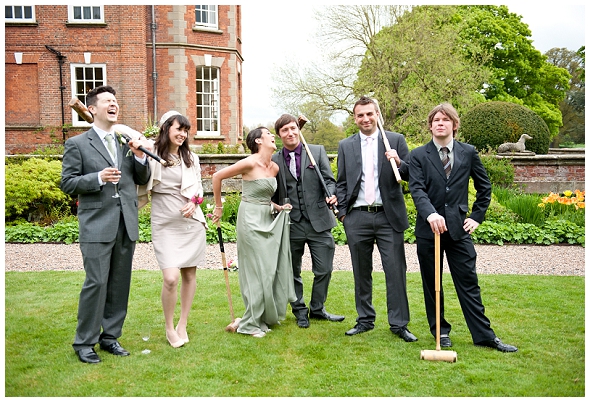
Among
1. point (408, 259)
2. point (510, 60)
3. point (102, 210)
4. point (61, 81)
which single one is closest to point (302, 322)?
point (102, 210)

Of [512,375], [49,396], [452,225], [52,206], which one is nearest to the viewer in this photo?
[49,396]

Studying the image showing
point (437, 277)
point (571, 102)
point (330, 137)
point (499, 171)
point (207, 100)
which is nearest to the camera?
point (437, 277)

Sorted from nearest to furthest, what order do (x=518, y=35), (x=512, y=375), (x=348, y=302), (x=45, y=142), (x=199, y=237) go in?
(x=512, y=375) < (x=199, y=237) < (x=348, y=302) < (x=45, y=142) < (x=518, y=35)

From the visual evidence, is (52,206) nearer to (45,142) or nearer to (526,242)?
(45,142)

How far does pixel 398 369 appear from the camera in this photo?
14.5 feet

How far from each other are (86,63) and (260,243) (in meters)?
16.4

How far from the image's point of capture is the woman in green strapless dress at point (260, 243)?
5.41m

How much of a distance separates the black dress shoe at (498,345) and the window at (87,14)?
60.0 feet

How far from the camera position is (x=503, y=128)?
17.1m

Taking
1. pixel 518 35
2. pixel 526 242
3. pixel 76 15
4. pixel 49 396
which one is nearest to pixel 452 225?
pixel 49 396

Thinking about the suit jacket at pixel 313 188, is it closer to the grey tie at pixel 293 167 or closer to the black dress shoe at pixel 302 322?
the grey tie at pixel 293 167

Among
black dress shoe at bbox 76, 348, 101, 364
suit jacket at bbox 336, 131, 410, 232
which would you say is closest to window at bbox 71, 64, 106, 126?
suit jacket at bbox 336, 131, 410, 232

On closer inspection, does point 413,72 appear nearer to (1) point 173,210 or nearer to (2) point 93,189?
(1) point 173,210

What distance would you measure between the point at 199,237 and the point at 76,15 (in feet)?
56.3
